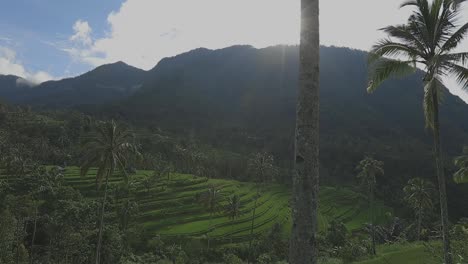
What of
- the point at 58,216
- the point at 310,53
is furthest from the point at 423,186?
the point at 310,53

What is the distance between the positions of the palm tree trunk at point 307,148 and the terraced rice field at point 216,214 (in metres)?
75.2

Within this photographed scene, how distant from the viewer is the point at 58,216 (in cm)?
6612

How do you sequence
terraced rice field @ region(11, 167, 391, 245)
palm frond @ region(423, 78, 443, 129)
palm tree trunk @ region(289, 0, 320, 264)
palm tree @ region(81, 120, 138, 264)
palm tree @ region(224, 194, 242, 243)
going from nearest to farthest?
palm tree trunk @ region(289, 0, 320, 264)
palm frond @ region(423, 78, 443, 129)
palm tree @ region(81, 120, 138, 264)
terraced rice field @ region(11, 167, 391, 245)
palm tree @ region(224, 194, 242, 243)

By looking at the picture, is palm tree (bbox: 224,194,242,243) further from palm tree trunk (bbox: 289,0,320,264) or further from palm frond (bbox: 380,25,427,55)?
palm tree trunk (bbox: 289,0,320,264)

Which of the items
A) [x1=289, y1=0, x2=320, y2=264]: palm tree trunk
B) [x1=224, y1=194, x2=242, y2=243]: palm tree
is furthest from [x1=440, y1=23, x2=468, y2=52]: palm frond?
[x1=224, y1=194, x2=242, y2=243]: palm tree

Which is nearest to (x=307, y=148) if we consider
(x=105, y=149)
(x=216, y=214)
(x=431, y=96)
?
(x=431, y=96)

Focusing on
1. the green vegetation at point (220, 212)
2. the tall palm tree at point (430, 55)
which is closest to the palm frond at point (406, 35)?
the tall palm tree at point (430, 55)

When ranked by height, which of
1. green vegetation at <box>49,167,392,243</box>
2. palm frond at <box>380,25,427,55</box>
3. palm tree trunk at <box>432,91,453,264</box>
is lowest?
green vegetation at <box>49,167,392,243</box>

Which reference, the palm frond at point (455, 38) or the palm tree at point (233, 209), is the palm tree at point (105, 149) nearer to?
the palm frond at point (455, 38)

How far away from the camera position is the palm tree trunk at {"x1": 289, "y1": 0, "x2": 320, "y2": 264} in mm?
5855

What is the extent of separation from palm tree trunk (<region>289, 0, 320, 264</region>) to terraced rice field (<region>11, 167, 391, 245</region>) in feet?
247

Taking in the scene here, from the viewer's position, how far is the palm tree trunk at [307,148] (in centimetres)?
586

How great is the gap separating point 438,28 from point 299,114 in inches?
A: 373

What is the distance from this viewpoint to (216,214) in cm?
9200
